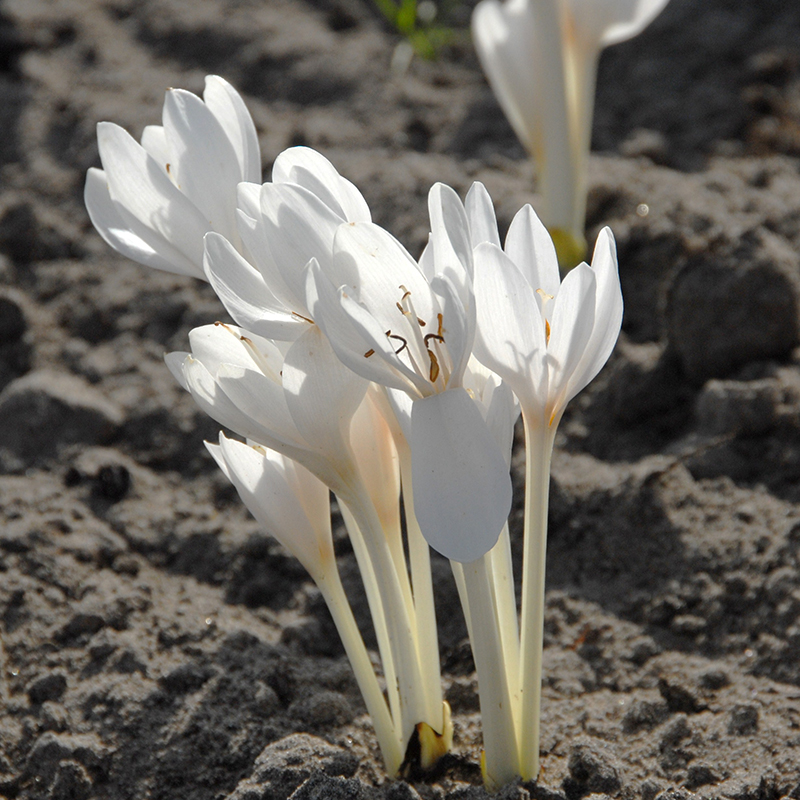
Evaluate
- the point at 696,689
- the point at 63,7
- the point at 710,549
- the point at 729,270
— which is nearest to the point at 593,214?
the point at 729,270

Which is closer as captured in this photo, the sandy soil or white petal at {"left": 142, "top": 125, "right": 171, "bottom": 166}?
white petal at {"left": 142, "top": 125, "right": 171, "bottom": 166}

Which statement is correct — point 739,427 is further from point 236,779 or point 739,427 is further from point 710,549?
point 236,779

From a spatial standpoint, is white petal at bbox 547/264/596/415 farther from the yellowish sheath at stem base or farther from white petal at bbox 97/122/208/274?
the yellowish sheath at stem base

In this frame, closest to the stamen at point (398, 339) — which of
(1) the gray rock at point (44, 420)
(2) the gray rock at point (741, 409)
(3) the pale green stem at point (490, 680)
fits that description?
(3) the pale green stem at point (490, 680)

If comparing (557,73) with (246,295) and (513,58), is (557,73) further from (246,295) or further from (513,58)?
(246,295)

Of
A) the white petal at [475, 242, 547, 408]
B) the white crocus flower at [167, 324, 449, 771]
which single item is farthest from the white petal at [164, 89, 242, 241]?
the white petal at [475, 242, 547, 408]

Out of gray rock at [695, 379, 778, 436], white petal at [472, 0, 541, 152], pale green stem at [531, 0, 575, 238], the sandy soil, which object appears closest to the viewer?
the sandy soil
